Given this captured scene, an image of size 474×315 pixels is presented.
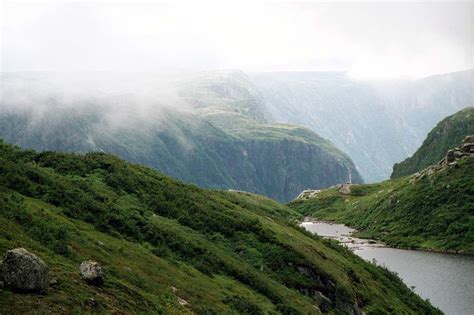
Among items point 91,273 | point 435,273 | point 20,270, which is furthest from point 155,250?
point 435,273

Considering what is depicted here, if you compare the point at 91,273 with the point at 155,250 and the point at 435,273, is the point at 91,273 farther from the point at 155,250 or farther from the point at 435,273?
the point at 435,273

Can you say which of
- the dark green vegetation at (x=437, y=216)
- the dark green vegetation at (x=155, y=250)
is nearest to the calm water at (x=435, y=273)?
the dark green vegetation at (x=437, y=216)

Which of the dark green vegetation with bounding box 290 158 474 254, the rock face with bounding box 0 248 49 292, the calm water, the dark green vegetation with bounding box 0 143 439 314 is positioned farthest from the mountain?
the rock face with bounding box 0 248 49 292

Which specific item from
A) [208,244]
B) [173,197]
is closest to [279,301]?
[208,244]

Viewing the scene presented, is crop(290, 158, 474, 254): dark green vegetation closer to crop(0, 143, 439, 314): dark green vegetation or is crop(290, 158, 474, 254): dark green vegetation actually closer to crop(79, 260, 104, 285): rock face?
crop(0, 143, 439, 314): dark green vegetation

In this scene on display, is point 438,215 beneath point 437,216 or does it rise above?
above

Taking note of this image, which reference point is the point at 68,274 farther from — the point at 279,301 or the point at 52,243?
the point at 279,301
